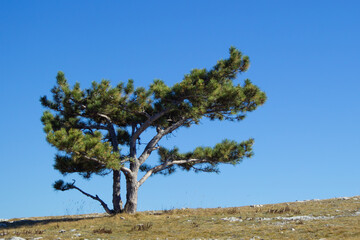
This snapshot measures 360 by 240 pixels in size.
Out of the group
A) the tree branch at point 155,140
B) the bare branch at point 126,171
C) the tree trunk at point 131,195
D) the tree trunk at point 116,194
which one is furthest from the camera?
the tree branch at point 155,140

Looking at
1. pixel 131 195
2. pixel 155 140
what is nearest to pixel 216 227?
pixel 131 195

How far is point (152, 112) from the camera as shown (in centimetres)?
2283

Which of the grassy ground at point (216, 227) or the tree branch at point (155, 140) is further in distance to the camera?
the tree branch at point (155, 140)

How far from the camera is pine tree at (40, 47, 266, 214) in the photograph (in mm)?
21156

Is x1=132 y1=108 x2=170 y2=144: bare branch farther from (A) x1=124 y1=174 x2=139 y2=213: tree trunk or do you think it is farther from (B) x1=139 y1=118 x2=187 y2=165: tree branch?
(A) x1=124 y1=174 x2=139 y2=213: tree trunk

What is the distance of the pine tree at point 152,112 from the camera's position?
21.2m

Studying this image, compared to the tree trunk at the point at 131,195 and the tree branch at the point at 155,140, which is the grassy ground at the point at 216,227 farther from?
the tree branch at the point at 155,140

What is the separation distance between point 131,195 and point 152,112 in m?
4.98

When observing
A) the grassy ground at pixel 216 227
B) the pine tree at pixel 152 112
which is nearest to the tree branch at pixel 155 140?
the pine tree at pixel 152 112

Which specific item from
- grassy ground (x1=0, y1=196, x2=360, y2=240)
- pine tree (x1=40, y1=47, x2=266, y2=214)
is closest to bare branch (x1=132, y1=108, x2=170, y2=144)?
pine tree (x1=40, y1=47, x2=266, y2=214)

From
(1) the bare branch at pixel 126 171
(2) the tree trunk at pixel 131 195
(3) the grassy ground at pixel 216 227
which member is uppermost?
(1) the bare branch at pixel 126 171

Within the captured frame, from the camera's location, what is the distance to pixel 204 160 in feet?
75.1

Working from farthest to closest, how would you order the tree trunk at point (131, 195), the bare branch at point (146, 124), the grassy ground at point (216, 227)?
the bare branch at point (146, 124) → the tree trunk at point (131, 195) → the grassy ground at point (216, 227)

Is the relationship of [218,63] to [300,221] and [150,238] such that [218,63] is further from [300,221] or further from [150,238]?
[150,238]
